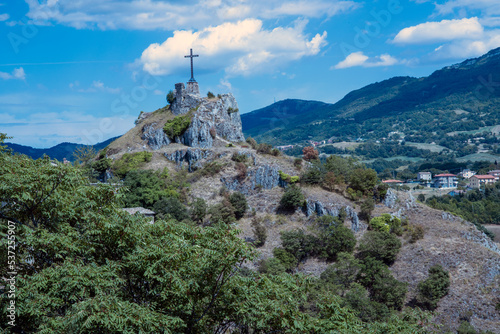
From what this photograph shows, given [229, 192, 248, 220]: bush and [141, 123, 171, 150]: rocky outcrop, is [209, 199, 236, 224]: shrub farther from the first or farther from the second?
[141, 123, 171, 150]: rocky outcrop

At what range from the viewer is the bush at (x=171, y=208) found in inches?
1089

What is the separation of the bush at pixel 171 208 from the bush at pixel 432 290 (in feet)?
53.9

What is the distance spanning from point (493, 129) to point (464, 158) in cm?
4378

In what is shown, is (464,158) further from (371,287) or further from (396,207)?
(371,287)

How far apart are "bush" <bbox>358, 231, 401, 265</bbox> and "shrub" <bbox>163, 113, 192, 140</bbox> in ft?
69.2

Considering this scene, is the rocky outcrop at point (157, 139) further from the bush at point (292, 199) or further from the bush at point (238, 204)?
the bush at point (292, 199)

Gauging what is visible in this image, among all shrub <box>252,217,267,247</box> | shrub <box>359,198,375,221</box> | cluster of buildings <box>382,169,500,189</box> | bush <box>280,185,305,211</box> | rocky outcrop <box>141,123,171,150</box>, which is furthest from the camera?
cluster of buildings <box>382,169,500,189</box>

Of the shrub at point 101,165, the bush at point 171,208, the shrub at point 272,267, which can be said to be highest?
the shrub at point 101,165

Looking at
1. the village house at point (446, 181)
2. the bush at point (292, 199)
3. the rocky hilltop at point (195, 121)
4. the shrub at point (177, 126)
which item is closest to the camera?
the bush at point (292, 199)

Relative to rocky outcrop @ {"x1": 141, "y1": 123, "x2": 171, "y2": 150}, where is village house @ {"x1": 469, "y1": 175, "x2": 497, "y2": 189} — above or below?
below

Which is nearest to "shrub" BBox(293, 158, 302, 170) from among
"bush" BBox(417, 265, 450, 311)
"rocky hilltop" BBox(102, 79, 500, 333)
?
"rocky hilltop" BBox(102, 79, 500, 333)

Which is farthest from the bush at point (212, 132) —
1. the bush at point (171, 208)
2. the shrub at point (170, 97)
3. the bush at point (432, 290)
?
the bush at point (432, 290)

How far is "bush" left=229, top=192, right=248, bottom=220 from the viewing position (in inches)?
1164

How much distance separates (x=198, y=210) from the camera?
2861cm
